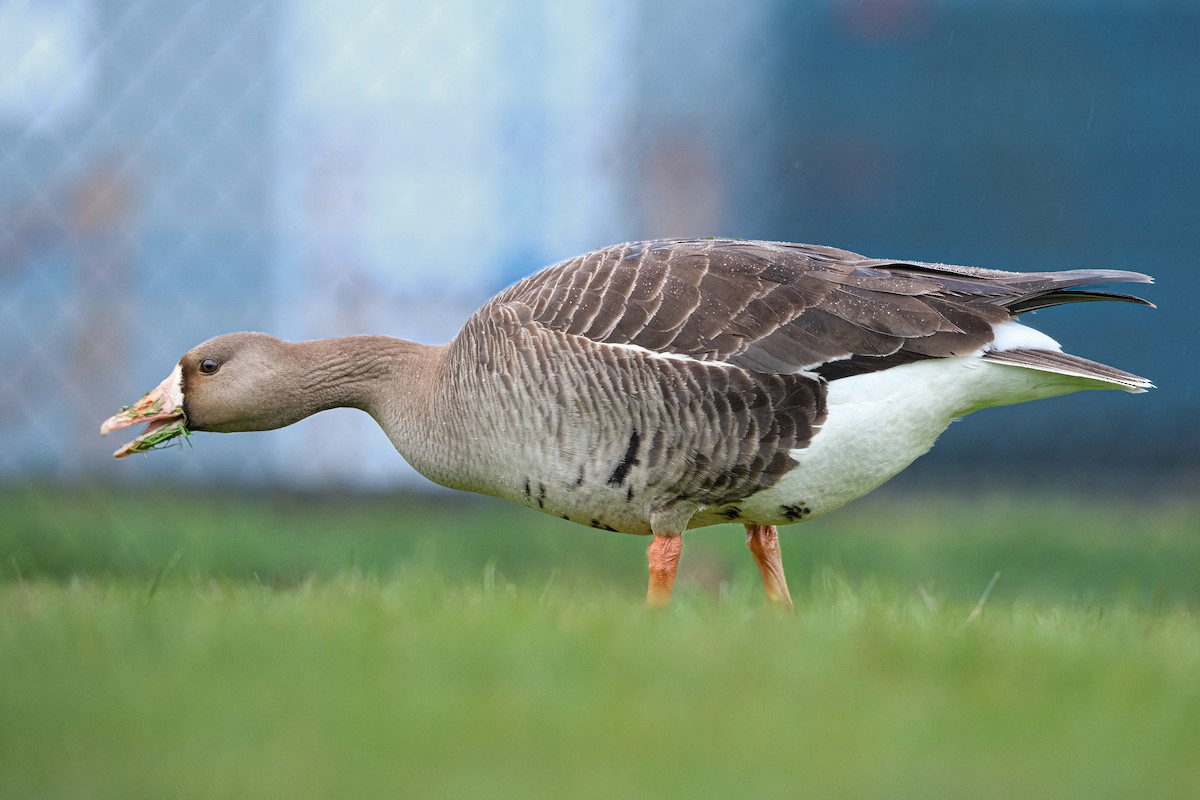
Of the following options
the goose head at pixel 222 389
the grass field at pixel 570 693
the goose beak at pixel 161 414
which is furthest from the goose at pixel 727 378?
the goose beak at pixel 161 414

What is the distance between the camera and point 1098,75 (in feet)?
32.4

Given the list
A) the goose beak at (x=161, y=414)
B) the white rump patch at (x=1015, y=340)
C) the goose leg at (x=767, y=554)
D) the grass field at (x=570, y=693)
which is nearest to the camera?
the grass field at (x=570, y=693)

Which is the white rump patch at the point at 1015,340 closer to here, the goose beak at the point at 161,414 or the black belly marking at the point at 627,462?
the black belly marking at the point at 627,462

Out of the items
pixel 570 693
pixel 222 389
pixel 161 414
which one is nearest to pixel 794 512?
pixel 570 693

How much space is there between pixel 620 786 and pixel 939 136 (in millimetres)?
8574

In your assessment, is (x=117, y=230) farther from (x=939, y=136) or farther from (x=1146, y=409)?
(x=1146, y=409)

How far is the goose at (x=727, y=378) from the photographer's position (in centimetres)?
440

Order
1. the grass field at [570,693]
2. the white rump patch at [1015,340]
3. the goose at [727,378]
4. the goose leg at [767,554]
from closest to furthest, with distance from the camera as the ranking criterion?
the grass field at [570,693] → the goose at [727,378] → the white rump patch at [1015,340] → the goose leg at [767,554]

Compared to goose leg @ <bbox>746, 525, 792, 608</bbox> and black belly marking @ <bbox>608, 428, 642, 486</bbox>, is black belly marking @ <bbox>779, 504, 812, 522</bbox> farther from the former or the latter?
black belly marking @ <bbox>608, 428, 642, 486</bbox>

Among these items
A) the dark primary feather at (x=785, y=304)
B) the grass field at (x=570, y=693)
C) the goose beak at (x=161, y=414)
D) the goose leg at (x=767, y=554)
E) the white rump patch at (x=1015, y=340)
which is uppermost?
the dark primary feather at (x=785, y=304)

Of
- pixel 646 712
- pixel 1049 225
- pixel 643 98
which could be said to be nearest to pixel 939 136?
pixel 1049 225

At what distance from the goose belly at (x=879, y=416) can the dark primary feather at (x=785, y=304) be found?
0.07 m

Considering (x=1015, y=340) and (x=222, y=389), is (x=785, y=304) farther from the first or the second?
(x=222, y=389)

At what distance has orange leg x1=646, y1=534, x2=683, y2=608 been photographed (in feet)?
15.0
